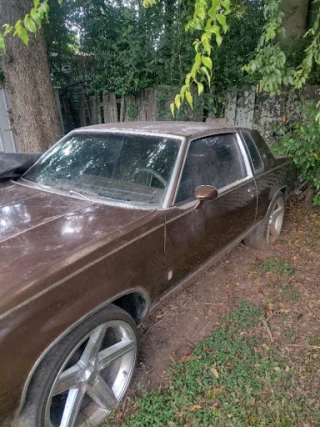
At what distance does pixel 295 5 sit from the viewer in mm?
6824

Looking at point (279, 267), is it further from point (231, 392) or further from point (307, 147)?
point (231, 392)

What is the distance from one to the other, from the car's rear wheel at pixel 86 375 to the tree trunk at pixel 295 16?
719 centimetres

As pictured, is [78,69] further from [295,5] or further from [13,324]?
[13,324]

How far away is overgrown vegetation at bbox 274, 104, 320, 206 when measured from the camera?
4.17 m

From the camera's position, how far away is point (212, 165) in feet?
9.97

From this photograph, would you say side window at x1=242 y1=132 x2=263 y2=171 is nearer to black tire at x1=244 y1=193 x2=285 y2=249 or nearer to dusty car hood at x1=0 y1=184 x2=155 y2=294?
black tire at x1=244 y1=193 x2=285 y2=249

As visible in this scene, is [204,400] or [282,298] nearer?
[204,400]

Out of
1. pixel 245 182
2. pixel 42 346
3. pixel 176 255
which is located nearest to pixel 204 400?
pixel 176 255

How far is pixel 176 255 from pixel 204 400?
3.35ft

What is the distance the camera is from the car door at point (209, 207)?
97.7 inches

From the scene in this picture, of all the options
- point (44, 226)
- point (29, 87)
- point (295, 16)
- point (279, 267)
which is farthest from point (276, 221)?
point (295, 16)

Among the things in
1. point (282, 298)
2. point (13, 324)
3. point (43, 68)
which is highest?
point (43, 68)

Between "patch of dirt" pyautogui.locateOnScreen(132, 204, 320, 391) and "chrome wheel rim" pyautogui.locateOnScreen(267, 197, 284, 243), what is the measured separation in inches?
4.5

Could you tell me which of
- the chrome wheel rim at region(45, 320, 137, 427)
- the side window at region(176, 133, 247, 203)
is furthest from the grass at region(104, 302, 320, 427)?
the side window at region(176, 133, 247, 203)
